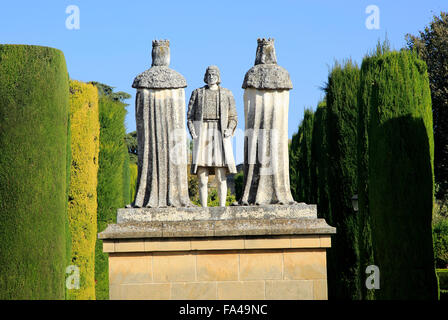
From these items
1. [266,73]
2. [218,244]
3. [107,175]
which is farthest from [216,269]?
[107,175]

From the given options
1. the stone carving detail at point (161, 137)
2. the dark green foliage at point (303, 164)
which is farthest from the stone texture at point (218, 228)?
the dark green foliage at point (303, 164)

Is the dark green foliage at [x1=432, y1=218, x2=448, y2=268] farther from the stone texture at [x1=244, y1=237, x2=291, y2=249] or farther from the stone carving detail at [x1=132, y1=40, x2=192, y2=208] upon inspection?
the stone carving detail at [x1=132, y1=40, x2=192, y2=208]

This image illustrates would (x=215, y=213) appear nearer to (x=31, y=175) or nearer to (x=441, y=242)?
(x=31, y=175)

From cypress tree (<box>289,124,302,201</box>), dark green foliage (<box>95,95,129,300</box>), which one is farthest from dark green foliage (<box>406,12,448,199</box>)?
dark green foliage (<box>95,95,129,300</box>)

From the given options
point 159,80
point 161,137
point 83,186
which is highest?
point 159,80

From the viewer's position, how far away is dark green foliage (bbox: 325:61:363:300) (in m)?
16.6

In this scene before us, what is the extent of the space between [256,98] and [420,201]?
12.0 ft

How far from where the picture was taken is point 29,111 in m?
10.9

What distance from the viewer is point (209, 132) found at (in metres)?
11.8

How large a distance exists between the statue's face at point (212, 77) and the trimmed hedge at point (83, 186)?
6221 mm

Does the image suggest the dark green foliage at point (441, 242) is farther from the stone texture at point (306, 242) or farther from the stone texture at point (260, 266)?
the stone texture at point (260, 266)
